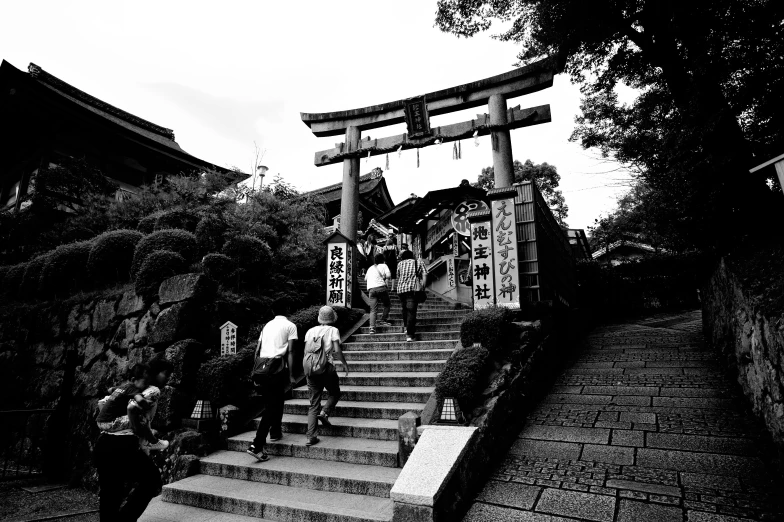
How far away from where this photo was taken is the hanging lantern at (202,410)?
5957 mm

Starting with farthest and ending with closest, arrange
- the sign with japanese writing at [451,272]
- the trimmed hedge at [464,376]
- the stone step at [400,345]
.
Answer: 1. the sign with japanese writing at [451,272]
2. the stone step at [400,345]
3. the trimmed hedge at [464,376]

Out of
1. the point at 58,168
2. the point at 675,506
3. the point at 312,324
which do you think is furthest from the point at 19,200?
the point at 675,506

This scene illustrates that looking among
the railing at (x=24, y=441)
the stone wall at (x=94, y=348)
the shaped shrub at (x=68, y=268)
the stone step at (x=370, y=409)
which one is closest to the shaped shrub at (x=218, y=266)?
the stone wall at (x=94, y=348)

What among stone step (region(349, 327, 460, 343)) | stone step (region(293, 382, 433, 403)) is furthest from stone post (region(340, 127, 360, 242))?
stone step (region(293, 382, 433, 403))

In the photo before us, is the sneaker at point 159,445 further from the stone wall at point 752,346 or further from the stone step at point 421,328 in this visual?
the stone wall at point 752,346

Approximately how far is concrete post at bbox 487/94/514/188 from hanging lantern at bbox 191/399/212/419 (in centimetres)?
907

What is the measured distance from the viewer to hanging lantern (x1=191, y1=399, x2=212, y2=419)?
5.96 m

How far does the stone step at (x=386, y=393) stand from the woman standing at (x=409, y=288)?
185 centimetres

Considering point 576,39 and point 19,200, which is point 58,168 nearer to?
point 19,200

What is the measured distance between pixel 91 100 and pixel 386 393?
23.8 metres

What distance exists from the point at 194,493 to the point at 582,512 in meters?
4.34

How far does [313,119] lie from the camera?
45.6ft

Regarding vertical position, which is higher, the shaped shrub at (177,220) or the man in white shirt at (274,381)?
the shaped shrub at (177,220)

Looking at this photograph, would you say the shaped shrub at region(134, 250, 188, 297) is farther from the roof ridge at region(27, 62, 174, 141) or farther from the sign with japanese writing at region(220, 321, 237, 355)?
the roof ridge at region(27, 62, 174, 141)
